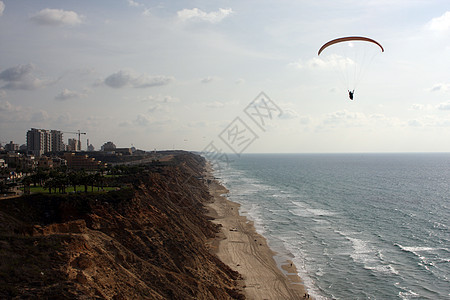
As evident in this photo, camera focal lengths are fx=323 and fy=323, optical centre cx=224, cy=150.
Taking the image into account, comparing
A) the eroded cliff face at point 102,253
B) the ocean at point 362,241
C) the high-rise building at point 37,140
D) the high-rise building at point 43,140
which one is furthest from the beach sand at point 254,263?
the high-rise building at point 37,140

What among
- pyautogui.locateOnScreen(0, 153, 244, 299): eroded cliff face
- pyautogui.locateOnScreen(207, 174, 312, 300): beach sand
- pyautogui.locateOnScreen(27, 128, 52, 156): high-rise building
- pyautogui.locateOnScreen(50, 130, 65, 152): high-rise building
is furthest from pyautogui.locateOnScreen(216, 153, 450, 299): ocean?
pyautogui.locateOnScreen(50, 130, 65, 152): high-rise building

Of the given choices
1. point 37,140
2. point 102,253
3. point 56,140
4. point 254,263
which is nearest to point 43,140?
point 37,140

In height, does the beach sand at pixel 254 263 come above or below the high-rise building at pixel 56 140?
below

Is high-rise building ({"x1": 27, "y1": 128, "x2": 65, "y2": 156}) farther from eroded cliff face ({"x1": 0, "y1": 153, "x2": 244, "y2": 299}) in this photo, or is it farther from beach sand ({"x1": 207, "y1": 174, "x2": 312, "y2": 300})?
eroded cliff face ({"x1": 0, "y1": 153, "x2": 244, "y2": 299})

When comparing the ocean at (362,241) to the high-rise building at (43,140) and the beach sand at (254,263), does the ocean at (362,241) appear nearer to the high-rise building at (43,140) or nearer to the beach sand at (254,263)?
the beach sand at (254,263)

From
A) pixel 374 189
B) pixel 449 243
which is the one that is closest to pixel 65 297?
pixel 449 243

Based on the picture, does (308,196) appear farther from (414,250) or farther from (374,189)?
(414,250)
